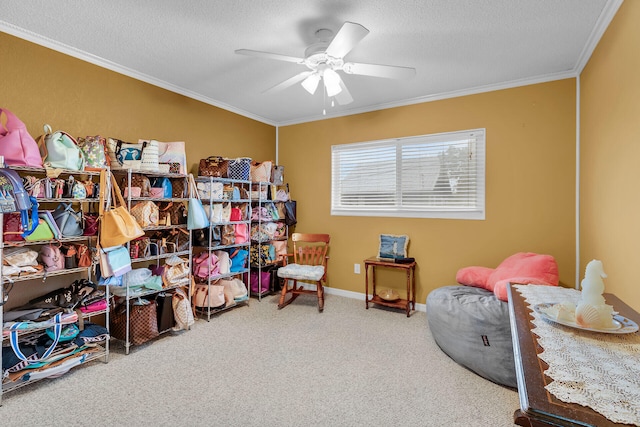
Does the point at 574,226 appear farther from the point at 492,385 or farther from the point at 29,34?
the point at 29,34

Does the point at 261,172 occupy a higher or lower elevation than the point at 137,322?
higher

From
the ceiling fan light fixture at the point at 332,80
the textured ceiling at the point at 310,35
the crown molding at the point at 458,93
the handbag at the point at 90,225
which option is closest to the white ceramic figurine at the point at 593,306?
the textured ceiling at the point at 310,35

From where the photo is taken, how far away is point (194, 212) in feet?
10.6

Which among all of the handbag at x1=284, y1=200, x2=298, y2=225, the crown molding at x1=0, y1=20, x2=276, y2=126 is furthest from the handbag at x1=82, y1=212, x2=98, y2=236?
the handbag at x1=284, y1=200, x2=298, y2=225

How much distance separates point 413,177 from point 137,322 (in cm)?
331

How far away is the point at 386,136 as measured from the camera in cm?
411

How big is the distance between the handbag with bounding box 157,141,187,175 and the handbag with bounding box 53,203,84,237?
0.96 meters

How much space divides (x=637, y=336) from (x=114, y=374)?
3115mm

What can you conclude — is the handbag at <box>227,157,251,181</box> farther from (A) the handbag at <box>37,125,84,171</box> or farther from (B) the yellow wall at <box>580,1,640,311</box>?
(B) the yellow wall at <box>580,1,640,311</box>

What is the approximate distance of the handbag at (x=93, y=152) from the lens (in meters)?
2.58

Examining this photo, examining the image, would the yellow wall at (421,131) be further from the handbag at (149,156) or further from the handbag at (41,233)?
the handbag at (41,233)

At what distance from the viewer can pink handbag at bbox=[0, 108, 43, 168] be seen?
83.5 inches

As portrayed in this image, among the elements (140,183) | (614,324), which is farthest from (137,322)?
(614,324)

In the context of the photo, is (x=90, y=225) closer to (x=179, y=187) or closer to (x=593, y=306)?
(x=179, y=187)
